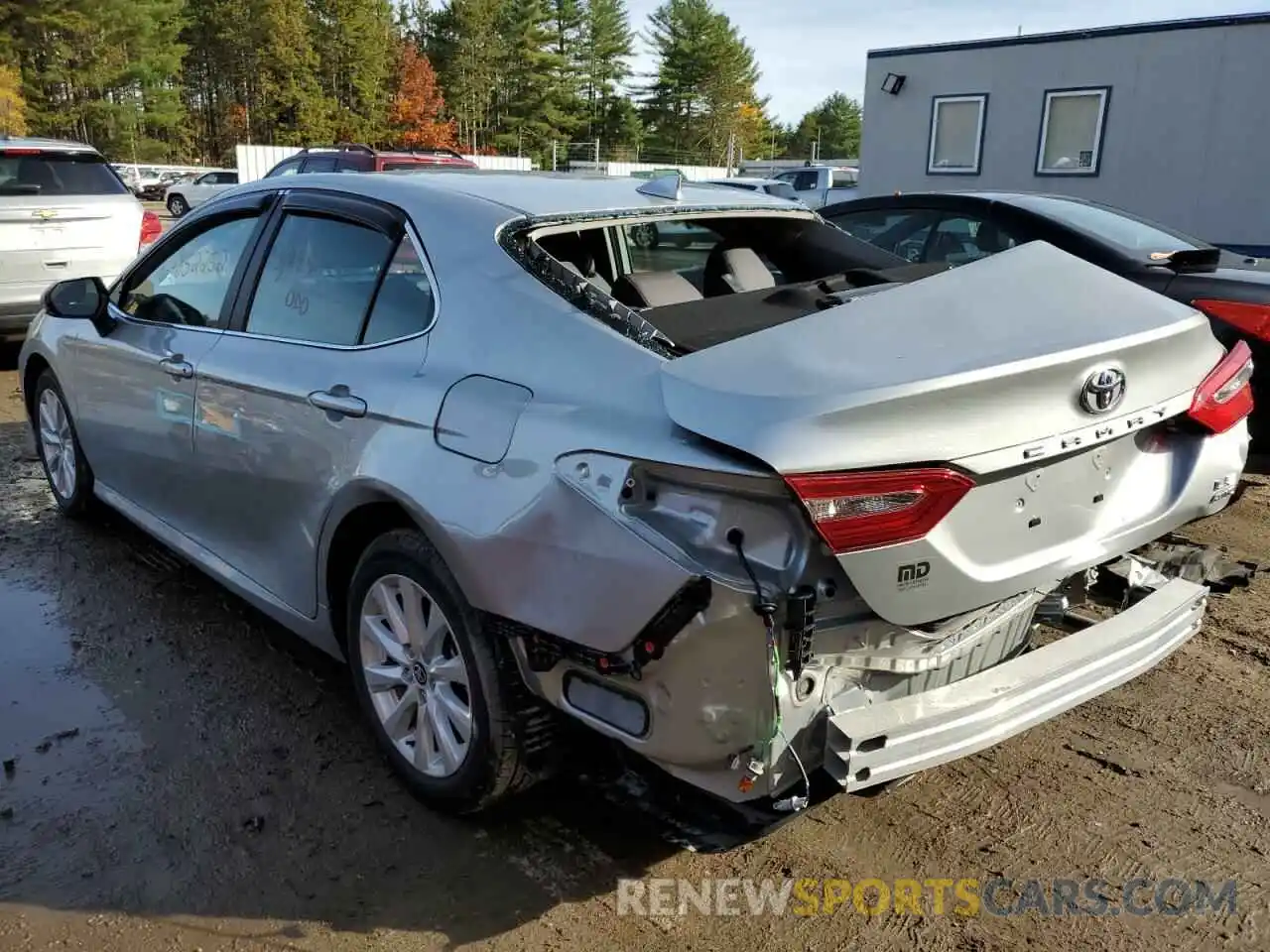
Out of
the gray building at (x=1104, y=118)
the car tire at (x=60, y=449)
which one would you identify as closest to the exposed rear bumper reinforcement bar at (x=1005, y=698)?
the car tire at (x=60, y=449)

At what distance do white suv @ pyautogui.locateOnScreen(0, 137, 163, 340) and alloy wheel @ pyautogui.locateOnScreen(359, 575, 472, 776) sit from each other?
6807mm

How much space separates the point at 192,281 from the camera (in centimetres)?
396

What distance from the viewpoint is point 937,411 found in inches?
82.7

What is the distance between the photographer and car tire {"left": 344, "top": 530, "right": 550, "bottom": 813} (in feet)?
8.33

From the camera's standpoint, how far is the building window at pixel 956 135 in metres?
17.1

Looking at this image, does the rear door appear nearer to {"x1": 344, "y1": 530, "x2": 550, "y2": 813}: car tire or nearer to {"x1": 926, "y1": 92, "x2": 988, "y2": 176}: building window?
{"x1": 344, "y1": 530, "x2": 550, "y2": 813}: car tire

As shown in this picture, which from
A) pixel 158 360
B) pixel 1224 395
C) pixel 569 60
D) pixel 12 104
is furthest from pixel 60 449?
pixel 569 60

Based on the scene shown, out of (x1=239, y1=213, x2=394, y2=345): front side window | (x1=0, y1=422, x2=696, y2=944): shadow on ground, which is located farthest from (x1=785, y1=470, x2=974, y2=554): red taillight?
(x1=239, y1=213, x2=394, y2=345): front side window

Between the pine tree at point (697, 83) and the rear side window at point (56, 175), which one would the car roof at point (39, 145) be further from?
the pine tree at point (697, 83)

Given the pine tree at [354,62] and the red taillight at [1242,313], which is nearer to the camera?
the red taillight at [1242,313]

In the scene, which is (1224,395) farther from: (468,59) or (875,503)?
(468,59)

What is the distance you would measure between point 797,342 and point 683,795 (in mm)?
1033

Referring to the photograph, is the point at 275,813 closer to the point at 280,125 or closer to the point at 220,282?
the point at 220,282

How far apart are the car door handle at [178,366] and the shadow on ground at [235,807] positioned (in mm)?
462
